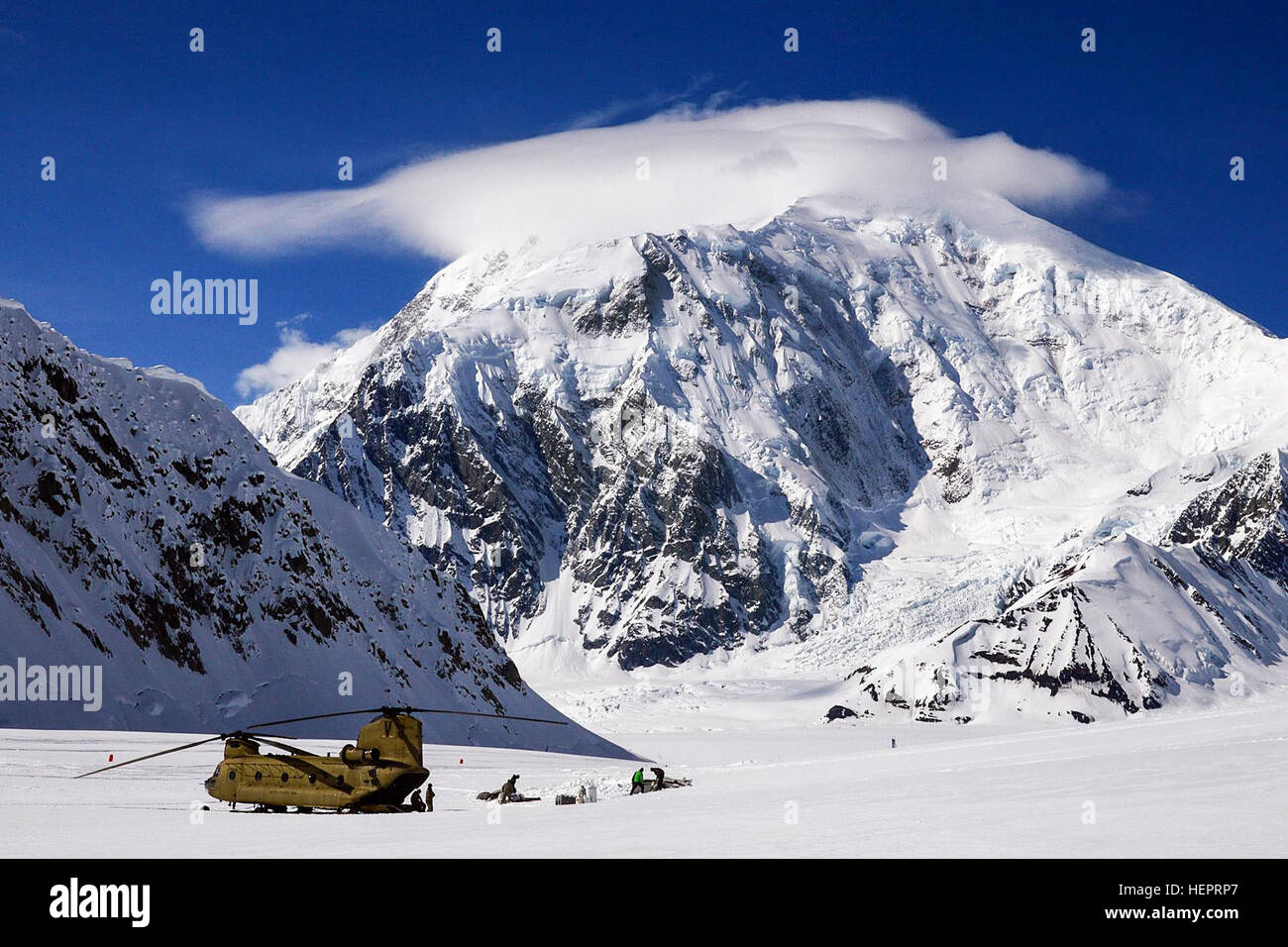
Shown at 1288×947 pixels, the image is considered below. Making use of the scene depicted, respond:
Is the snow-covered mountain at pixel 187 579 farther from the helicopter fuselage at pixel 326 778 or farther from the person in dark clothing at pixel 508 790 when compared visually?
the person in dark clothing at pixel 508 790

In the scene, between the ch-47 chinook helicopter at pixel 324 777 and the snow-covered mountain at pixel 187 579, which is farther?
the snow-covered mountain at pixel 187 579

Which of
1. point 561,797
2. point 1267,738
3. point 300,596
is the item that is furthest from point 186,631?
point 1267,738

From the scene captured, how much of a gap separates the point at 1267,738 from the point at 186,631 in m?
69.1

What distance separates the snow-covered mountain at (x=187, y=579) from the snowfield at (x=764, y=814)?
26.4 metres

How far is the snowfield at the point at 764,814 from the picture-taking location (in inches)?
914

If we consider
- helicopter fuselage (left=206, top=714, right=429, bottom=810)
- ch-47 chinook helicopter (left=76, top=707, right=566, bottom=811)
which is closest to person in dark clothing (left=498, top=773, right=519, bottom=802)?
helicopter fuselage (left=206, top=714, right=429, bottom=810)

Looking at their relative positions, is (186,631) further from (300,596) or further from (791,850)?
(791,850)

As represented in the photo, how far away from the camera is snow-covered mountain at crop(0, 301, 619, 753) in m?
81.2

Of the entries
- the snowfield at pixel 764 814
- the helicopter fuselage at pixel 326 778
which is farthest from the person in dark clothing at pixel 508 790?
the helicopter fuselage at pixel 326 778

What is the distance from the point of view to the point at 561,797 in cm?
4028

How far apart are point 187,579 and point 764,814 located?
74.1 metres

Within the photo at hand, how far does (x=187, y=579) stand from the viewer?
312ft

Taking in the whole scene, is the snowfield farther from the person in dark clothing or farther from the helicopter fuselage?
the person in dark clothing
